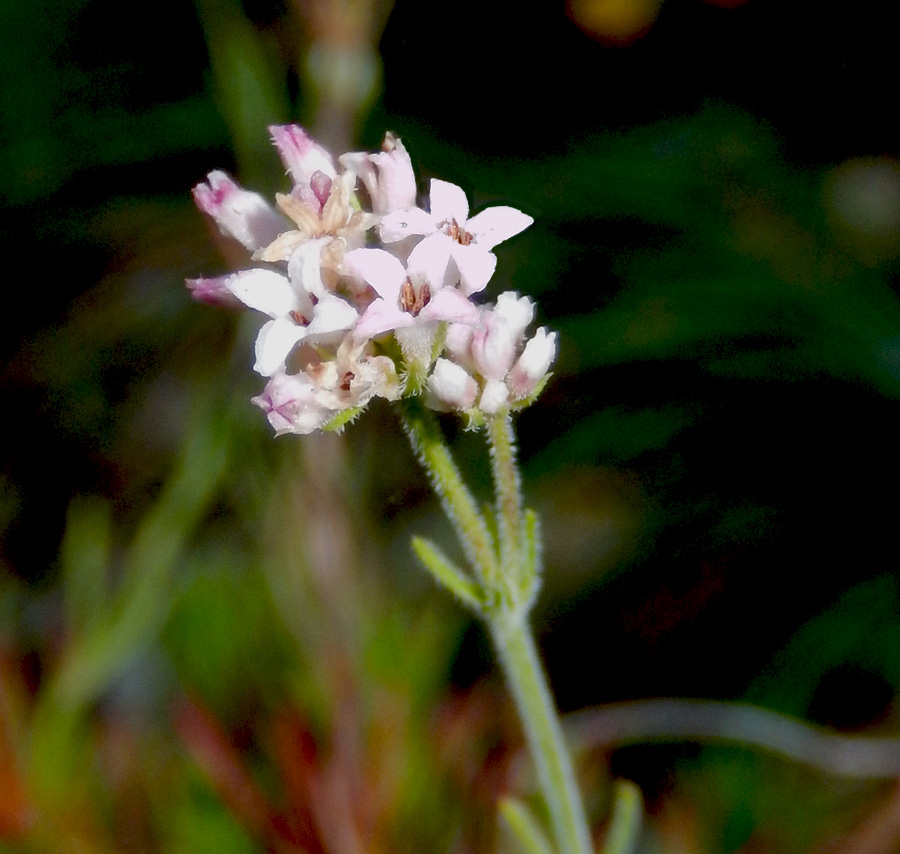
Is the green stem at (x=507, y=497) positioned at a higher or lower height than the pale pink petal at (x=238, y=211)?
lower

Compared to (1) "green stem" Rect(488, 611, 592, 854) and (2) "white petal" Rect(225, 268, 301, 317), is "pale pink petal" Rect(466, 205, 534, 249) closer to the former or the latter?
(2) "white petal" Rect(225, 268, 301, 317)

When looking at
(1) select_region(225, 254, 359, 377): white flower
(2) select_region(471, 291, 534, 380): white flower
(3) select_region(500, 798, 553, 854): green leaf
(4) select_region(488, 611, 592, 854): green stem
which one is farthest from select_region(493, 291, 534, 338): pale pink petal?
(3) select_region(500, 798, 553, 854): green leaf

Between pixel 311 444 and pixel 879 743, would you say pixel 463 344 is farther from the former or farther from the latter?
pixel 879 743

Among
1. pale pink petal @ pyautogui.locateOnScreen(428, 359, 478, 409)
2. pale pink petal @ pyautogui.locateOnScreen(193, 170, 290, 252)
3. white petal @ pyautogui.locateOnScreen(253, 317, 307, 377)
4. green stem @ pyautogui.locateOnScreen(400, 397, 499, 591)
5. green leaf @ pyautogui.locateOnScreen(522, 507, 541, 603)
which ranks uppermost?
pale pink petal @ pyautogui.locateOnScreen(193, 170, 290, 252)

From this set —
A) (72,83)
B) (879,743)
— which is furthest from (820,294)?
(72,83)

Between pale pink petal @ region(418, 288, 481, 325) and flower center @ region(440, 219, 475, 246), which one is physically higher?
flower center @ region(440, 219, 475, 246)

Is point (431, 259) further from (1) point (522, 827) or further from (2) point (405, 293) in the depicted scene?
(1) point (522, 827)

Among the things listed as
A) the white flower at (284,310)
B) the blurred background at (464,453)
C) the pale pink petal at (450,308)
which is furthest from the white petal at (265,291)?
the blurred background at (464,453)

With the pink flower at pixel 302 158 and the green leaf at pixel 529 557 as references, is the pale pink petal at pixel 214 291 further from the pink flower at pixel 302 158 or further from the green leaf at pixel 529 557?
the green leaf at pixel 529 557
